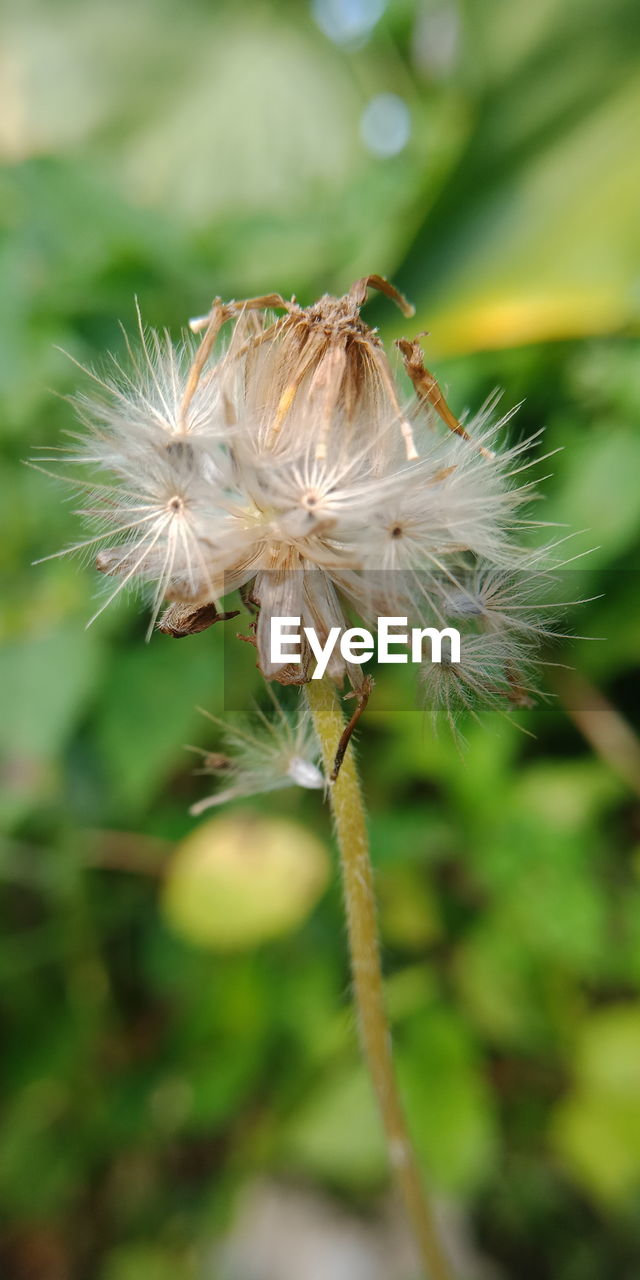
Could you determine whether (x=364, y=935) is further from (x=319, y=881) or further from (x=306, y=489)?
(x=319, y=881)

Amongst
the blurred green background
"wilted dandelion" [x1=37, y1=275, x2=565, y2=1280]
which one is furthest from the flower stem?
the blurred green background

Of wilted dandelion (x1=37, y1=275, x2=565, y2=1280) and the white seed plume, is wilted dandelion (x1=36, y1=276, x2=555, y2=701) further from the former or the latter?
the white seed plume

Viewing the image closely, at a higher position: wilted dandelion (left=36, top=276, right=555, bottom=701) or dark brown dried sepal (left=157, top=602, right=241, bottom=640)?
wilted dandelion (left=36, top=276, right=555, bottom=701)

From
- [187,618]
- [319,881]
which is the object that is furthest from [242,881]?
[187,618]

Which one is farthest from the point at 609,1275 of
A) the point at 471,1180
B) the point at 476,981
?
the point at 476,981

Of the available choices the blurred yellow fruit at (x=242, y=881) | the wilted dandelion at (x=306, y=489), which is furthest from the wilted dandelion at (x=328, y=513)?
the blurred yellow fruit at (x=242, y=881)

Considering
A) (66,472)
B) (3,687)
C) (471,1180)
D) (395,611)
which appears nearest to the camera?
(395,611)

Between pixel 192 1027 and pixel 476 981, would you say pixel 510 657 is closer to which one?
pixel 476 981
